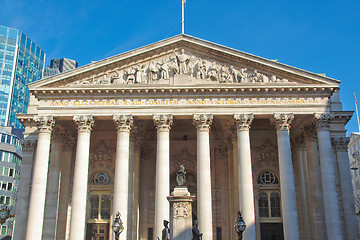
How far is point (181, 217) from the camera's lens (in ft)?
68.5

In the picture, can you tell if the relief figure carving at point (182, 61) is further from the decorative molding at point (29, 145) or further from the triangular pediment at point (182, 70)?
the decorative molding at point (29, 145)

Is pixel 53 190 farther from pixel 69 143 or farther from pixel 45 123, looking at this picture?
pixel 45 123

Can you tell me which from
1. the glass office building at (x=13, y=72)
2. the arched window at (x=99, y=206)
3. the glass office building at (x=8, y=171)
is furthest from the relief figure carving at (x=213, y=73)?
the glass office building at (x=13, y=72)

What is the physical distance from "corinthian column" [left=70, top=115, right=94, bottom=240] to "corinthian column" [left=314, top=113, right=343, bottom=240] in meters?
19.1

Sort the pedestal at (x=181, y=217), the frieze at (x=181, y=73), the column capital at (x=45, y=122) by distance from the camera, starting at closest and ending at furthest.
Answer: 1. the pedestal at (x=181, y=217)
2. the column capital at (x=45, y=122)
3. the frieze at (x=181, y=73)

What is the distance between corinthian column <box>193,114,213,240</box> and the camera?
3064 centimetres

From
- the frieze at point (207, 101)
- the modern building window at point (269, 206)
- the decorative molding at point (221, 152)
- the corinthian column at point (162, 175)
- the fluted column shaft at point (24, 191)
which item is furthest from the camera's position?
the decorative molding at point (221, 152)

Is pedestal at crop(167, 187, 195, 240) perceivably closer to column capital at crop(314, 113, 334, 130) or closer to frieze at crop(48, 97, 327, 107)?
frieze at crop(48, 97, 327, 107)

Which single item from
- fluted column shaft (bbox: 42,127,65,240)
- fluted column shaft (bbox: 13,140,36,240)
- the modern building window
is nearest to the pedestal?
fluted column shaft (bbox: 42,127,65,240)

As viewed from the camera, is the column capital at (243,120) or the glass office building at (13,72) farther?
the glass office building at (13,72)

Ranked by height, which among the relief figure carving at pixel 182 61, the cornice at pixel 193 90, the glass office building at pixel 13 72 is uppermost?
the glass office building at pixel 13 72

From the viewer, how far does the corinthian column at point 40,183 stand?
31.3 meters

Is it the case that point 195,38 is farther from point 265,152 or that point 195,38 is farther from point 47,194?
point 47,194

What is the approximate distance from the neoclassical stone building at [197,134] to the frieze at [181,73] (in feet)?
0.29
